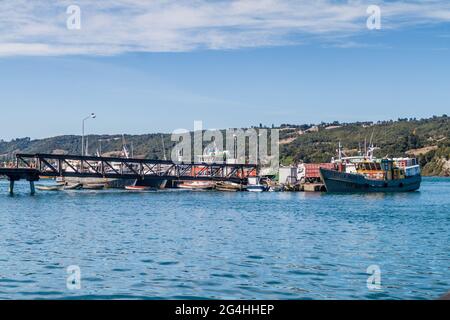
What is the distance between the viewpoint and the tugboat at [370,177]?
438 ft

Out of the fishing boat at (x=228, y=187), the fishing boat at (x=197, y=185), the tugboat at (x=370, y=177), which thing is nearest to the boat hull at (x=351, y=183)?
the tugboat at (x=370, y=177)

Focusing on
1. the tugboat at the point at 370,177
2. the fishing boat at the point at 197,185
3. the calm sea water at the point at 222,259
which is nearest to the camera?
the calm sea water at the point at 222,259

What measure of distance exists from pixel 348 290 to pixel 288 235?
21317 mm

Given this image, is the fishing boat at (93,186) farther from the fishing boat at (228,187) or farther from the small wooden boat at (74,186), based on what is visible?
the fishing boat at (228,187)

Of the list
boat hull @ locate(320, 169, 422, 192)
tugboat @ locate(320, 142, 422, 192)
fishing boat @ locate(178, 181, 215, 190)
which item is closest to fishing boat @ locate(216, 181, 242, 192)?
fishing boat @ locate(178, 181, 215, 190)

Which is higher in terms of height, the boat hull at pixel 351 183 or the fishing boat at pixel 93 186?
the boat hull at pixel 351 183

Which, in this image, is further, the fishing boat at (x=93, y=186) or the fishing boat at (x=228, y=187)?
the fishing boat at (x=93, y=186)

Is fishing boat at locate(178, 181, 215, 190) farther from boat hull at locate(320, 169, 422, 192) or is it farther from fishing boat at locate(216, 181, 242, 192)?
boat hull at locate(320, 169, 422, 192)

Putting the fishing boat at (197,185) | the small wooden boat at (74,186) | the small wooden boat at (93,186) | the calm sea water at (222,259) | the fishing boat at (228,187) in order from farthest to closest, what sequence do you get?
1. the small wooden boat at (93,186)
2. the small wooden boat at (74,186)
3. the fishing boat at (197,185)
4. the fishing boat at (228,187)
5. the calm sea water at (222,259)
